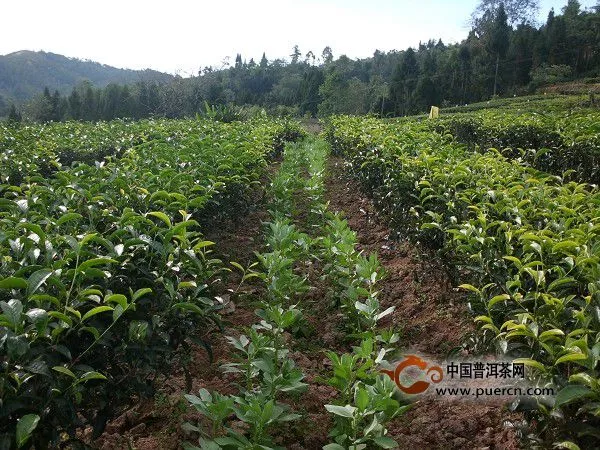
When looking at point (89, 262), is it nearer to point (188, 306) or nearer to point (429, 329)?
point (188, 306)

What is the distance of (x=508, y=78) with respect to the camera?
1738 inches

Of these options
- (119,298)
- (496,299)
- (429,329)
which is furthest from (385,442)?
(429,329)

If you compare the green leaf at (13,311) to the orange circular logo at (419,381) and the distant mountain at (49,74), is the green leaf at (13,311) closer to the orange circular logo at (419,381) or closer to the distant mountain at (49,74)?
the orange circular logo at (419,381)

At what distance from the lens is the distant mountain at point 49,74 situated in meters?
95.8

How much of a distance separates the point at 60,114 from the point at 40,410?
51042mm

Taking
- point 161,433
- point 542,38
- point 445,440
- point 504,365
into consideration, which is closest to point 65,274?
point 161,433

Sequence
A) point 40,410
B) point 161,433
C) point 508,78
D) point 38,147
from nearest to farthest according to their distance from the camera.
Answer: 1. point 40,410
2. point 161,433
3. point 38,147
4. point 508,78

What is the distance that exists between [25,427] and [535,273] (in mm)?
1801

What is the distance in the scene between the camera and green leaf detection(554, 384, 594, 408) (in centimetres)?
147

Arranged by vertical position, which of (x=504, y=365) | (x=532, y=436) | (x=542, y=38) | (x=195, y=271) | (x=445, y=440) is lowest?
(x=445, y=440)

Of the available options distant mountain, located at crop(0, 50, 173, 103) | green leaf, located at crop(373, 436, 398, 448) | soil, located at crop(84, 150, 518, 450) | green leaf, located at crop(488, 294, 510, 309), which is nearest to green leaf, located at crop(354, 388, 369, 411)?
green leaf, located at crop(373, 436, 398, 448)

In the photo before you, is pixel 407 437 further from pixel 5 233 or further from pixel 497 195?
pixel 5 233

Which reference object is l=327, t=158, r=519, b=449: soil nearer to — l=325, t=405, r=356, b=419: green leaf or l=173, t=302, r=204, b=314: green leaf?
l=325, t=405, r=356, b=419: green leaf

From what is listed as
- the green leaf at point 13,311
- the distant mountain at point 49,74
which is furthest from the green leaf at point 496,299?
the distant mountain at point 49,74
